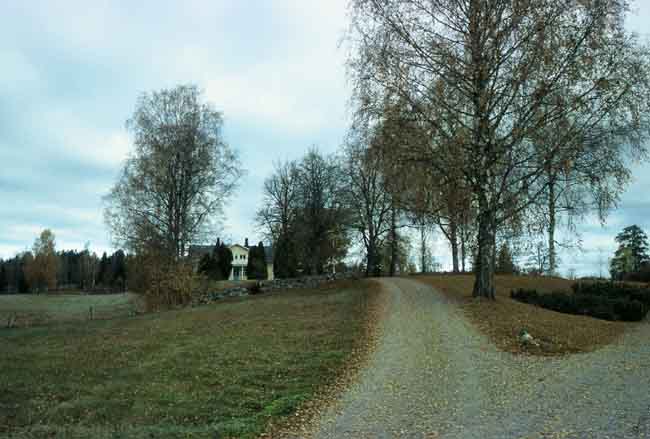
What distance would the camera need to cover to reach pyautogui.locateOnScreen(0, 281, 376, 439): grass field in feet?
28.2

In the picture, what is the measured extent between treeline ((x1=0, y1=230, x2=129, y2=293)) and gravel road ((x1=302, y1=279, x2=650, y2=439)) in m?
65.1

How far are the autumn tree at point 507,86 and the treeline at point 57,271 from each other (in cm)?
6035

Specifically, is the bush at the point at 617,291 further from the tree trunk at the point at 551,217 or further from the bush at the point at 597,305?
the tree trunk at the point at 551,217

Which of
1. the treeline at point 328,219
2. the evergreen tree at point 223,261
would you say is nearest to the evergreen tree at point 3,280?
the evergreen tree at point 223,261

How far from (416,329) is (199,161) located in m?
19.0

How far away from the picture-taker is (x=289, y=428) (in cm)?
764

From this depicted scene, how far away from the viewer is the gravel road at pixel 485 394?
6.95 m

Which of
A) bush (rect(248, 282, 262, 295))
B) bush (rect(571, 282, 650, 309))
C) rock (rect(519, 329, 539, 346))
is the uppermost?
bush (rect(571, 282, 650, 309))

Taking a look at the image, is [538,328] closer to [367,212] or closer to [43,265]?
[367,212]

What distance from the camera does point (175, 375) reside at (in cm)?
1165

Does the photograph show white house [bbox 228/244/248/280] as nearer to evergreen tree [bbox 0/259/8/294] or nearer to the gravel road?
evergreen tree [bbox 0/259/8/294]

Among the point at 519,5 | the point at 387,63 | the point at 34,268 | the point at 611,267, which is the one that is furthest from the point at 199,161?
the point at 34,268

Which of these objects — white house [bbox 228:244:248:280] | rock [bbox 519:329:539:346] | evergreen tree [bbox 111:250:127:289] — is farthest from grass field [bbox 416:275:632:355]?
evergreen tree [bbox 111:250:127:289]

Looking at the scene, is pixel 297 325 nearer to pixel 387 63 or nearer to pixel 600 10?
pixel 387 63
